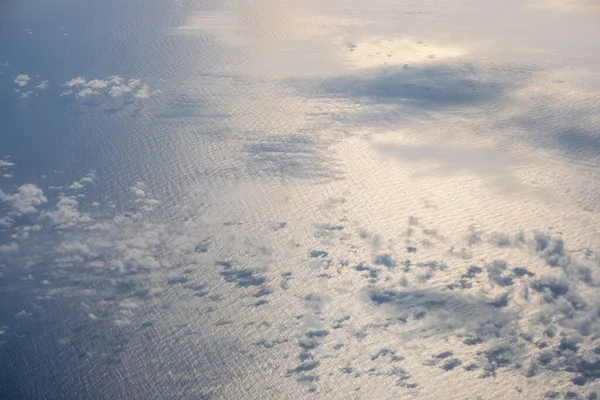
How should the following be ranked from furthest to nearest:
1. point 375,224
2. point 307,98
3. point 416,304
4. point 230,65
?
point 230,65 < point 307,98 < point 375,224 < point 416,304

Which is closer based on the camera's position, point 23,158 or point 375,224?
point 375,224

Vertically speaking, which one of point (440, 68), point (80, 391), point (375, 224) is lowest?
point (80, 391)

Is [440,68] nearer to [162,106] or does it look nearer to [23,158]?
[162,106]

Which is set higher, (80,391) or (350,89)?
(350,89)

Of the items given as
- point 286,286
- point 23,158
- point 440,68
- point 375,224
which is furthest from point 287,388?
point 440,68

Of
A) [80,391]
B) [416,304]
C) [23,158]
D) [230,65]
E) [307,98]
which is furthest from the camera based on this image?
[230,65]

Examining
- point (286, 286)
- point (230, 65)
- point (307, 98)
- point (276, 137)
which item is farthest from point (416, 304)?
point (230, 65)
